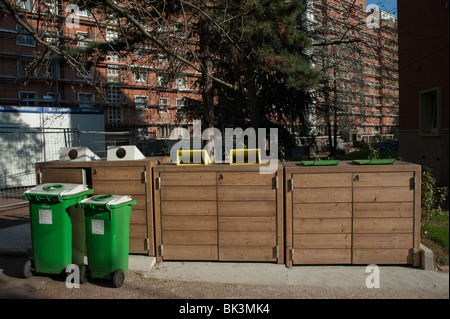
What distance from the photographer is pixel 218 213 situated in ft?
16.1

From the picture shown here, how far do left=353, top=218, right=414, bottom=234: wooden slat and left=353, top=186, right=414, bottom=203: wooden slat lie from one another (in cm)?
27

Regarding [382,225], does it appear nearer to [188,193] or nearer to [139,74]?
[188,193]

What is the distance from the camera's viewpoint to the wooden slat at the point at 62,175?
17.0 feet

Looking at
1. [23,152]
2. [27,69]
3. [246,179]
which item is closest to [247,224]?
[246,179]

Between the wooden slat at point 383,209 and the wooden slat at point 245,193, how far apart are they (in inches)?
46.7

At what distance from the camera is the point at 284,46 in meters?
10.1

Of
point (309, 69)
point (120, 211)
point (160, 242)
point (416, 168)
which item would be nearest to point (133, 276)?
point (160, 242)

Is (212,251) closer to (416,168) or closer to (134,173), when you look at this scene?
(134,173)

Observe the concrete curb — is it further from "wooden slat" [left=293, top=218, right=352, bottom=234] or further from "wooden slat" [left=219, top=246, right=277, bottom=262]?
"wooden slat" [left=219, top=246, right=277, bottom=262]

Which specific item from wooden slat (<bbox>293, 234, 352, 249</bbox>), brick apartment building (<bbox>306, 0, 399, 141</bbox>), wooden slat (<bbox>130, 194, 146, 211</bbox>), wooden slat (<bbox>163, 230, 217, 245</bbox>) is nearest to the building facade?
brick apartment building (<bbox>306, 0, 399, 141</bbox>)

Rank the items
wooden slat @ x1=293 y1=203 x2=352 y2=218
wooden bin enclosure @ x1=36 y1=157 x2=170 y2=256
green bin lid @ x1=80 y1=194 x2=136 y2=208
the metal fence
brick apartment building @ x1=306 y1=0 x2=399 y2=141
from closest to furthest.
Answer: green bin lid @ x1=80 y1=194 x2=136 y2=208 → wooden slat @ x1=293 y1=203 x2=352 y2=218 → wooden bin enclosure @ x1=36 y1=157 x2=170 y2=256 → the metal fence → brick apartment building @ x1=306 y1=0 x2=399 y2=141

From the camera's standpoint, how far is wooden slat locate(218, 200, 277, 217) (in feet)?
15.7

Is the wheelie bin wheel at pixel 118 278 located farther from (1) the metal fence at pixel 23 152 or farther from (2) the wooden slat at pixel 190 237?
(1) the metal fence at pixel 23 152

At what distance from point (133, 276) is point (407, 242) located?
12.5 feet
